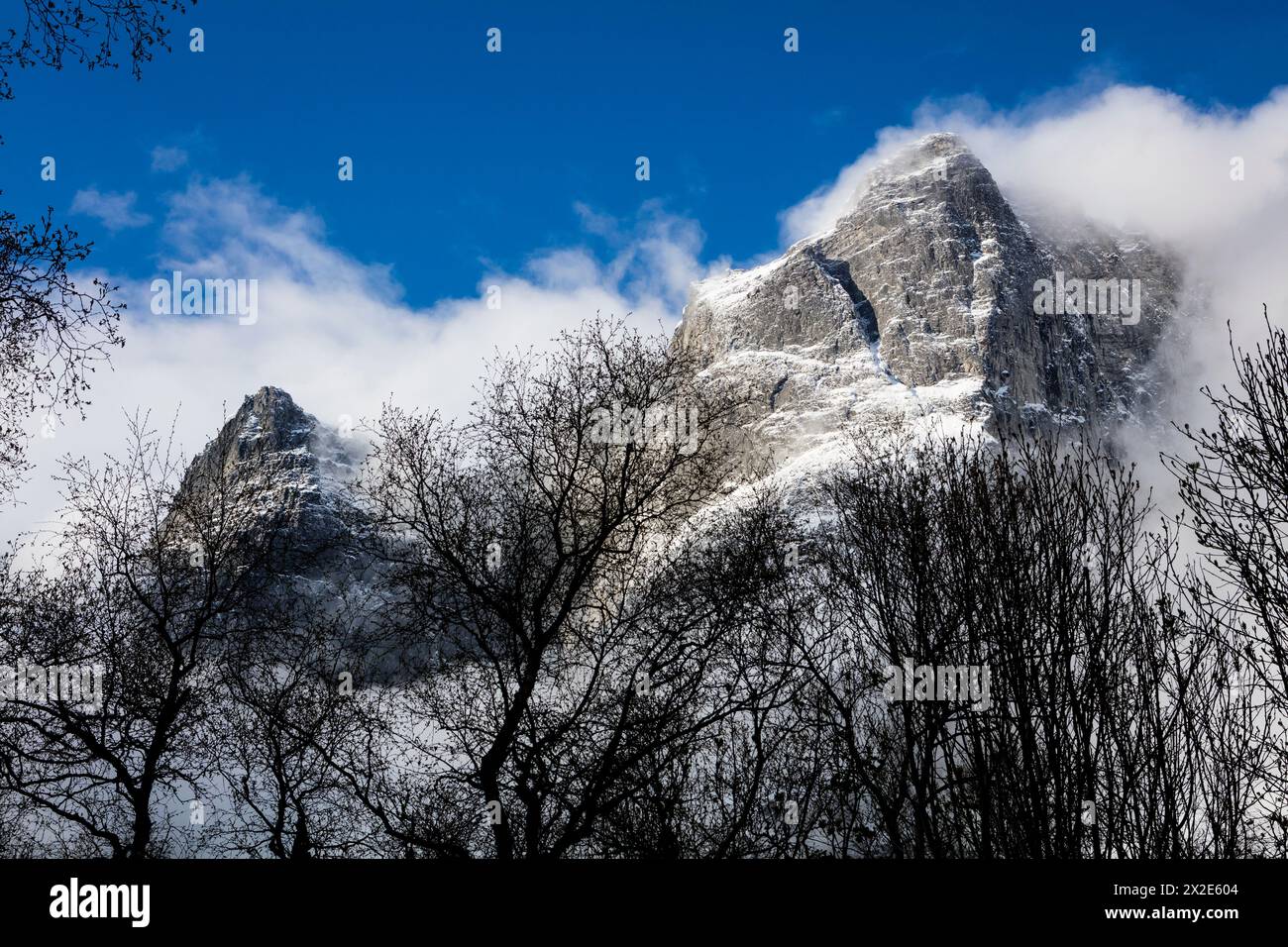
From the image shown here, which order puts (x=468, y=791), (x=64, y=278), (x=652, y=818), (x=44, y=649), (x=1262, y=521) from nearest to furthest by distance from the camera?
(x=64, y=278) < (x=1262, y=521) < (x=468, y=791) < (x=44, y=649) < (x=652, y=818)

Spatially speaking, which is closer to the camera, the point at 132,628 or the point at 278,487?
the point at 132,628

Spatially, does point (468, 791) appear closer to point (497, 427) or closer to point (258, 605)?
point (497, 427)

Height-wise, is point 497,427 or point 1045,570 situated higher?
point 497,427

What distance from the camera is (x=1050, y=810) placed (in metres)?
11.6

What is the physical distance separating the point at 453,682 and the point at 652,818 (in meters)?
6.15

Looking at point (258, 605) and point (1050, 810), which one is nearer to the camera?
point (1050, 810)

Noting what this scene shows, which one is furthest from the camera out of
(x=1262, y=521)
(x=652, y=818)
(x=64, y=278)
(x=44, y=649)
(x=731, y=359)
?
(x=731, y=359)

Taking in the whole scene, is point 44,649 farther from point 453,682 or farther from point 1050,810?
point 1050,810

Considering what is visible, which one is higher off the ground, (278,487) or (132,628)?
(278,487)
